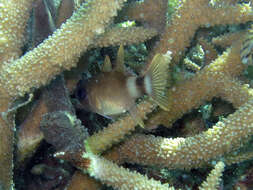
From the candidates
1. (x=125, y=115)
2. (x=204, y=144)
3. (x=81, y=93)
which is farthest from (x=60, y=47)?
(x=204, y=144)

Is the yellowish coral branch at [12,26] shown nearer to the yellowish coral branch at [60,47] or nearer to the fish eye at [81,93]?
the yellowish coral branch at [60,47]

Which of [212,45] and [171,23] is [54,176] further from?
[212,45]

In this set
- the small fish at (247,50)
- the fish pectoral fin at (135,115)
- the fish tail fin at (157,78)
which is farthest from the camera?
the small fish at (247,50)

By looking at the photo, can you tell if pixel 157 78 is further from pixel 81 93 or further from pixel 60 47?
pixel 60 47

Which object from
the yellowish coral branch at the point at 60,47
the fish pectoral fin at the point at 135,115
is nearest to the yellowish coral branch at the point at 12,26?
the yellowish coral branch at the point at 60,47

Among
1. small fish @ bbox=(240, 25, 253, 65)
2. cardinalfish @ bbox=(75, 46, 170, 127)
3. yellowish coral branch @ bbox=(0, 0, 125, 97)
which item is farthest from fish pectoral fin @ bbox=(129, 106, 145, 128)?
small fish @ bbox=(240, 25, 253, 65)
